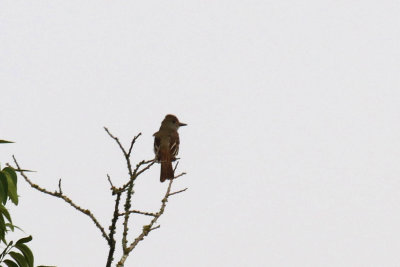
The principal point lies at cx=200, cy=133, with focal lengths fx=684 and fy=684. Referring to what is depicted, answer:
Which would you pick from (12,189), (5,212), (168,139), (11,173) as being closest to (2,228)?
(5,212)

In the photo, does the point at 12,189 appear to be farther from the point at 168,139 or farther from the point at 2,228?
the point at 168,139

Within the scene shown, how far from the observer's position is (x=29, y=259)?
5625 mm

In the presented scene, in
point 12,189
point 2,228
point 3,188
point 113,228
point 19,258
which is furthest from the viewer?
point 12,189

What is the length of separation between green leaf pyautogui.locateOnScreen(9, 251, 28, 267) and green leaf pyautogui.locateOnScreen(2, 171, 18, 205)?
683mm

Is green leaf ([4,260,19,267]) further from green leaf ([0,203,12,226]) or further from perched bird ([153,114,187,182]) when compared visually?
perched bird ([153,114,187,182])

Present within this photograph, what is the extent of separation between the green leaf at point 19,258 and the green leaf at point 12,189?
683mm

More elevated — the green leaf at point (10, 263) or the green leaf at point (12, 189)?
the green leaf at point (12, 189)

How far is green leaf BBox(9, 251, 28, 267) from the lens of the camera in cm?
559

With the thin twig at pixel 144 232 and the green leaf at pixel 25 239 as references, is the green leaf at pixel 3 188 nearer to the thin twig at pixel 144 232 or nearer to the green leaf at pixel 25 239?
the green leaf at pixel 25 239

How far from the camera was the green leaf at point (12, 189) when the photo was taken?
6.08 m

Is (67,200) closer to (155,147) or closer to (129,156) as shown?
(129,156)

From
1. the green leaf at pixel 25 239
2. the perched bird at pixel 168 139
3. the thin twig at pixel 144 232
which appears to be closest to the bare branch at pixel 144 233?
the thin twig at pixel 144 232

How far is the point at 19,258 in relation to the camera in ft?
18.5

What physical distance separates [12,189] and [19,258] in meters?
0.78
